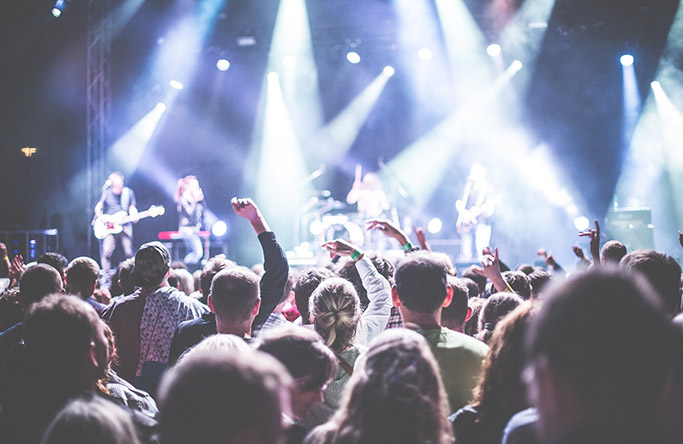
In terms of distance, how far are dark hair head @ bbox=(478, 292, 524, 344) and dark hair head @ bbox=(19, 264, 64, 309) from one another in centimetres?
217

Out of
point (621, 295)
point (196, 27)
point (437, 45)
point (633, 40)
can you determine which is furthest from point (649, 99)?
point (621, 295)

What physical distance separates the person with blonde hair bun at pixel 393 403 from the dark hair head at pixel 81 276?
2639mm

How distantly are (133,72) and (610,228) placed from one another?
1034 centimetres

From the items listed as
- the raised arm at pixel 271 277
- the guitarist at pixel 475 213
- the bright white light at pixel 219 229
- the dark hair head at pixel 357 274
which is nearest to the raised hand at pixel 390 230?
the dark hair head at pixel 357 274

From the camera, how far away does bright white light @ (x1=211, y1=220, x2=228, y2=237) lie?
1288 cm

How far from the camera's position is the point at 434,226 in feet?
46.5

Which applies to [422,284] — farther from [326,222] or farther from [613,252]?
[326,222]

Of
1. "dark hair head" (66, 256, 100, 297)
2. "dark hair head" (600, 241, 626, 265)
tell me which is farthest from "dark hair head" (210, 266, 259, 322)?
→ "dark hair head" (600, 241, 626, 265)

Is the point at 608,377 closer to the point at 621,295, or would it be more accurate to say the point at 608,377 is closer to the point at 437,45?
the point at 621,295

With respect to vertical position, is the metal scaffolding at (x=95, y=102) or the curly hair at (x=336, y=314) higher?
the metal scaffolding at (x=95, y=102)

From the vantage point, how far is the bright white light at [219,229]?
12.9 metres

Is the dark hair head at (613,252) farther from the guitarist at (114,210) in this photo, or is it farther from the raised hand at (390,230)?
the guitarist at (114,210)

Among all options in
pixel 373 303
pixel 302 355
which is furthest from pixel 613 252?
pixel 302 355

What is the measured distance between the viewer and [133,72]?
12898mm
